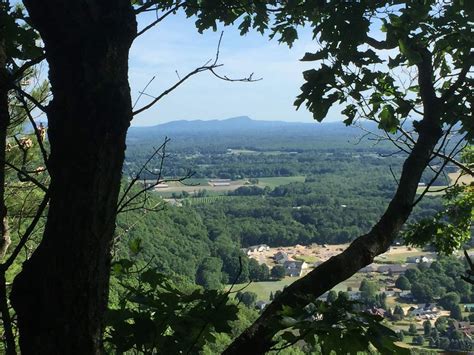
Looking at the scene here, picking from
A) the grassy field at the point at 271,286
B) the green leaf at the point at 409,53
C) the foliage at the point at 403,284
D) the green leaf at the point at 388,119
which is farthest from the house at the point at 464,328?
the green leaf at the point at 409,53

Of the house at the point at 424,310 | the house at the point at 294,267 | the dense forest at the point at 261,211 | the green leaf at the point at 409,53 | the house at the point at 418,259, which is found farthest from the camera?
the house at the point at 418,259

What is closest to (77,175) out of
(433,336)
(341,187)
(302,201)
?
(433,336)

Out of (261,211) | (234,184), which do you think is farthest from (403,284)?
(234,184)

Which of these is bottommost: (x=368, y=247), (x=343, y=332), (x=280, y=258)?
(x=280, y=258)

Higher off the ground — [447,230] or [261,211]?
[447,230]

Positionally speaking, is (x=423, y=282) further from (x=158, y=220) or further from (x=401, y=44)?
(x=401, y=44)

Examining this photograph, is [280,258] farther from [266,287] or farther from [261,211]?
[261,211]

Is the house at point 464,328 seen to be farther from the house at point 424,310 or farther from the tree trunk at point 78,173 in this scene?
the tree trunk at point 78,173
